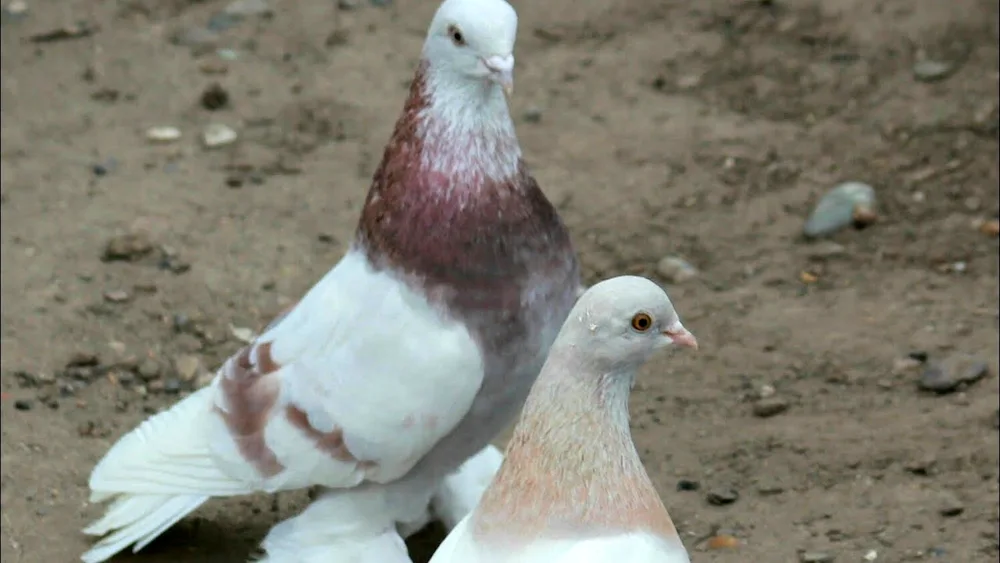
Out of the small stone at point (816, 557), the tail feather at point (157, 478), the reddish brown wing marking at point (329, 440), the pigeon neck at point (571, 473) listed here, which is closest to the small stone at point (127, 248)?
the tail feather at point (157, 478)

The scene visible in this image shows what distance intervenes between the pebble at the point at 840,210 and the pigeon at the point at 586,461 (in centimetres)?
242

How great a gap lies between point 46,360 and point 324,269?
0.90m

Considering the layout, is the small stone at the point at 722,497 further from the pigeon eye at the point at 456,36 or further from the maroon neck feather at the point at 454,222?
the pigeon eye at the point at 456,36

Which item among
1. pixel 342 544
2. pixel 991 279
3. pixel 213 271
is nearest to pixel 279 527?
pixel 342 544

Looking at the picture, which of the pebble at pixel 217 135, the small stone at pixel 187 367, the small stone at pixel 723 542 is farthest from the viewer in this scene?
the pebble at pixel 217 135

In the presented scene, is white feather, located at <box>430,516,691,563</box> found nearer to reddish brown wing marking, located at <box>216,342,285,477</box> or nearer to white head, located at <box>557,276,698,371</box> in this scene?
white head, located at <box>557,276,698,371</box>

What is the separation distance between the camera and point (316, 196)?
545cm

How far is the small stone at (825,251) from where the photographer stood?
5.02m

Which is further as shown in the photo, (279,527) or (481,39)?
(279,527)

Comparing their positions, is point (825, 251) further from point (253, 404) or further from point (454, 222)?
point (253, 404)

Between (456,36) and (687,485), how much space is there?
1.33 metres

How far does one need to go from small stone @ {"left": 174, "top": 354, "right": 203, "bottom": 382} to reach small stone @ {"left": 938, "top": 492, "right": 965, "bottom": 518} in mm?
2002

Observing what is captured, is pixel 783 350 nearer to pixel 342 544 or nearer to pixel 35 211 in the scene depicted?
pixel 342 544

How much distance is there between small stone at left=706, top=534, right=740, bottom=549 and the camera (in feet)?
12.1
